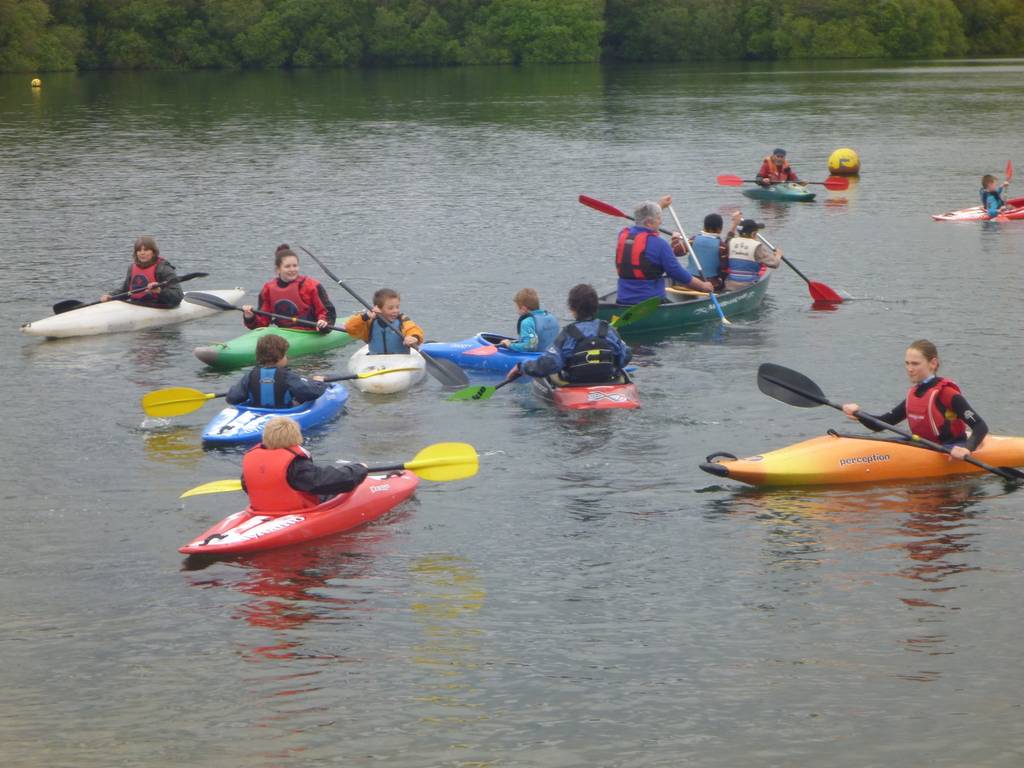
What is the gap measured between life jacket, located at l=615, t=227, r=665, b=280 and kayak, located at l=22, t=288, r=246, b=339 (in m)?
6.62

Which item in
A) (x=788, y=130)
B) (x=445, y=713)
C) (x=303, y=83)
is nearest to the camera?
(x=445, y=713)

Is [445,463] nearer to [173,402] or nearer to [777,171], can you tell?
[173,402]

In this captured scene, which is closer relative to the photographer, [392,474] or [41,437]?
[392,474]

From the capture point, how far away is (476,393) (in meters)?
17.0

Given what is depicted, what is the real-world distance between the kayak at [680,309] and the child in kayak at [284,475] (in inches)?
312

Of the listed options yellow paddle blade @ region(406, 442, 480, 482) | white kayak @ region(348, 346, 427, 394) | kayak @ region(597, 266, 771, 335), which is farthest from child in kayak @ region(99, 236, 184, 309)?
yellow paddle blade @ region(406, 442, 480, 482)

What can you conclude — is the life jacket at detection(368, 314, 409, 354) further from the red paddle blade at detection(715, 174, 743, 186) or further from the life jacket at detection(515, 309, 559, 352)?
the red paddle blade at detection(715, 174, 743, 186)

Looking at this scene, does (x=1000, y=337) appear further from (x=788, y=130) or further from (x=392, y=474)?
(x=788, y=130)

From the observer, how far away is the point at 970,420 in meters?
13.5

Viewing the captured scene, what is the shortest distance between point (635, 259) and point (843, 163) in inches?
780

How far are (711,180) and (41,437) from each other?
2453cm

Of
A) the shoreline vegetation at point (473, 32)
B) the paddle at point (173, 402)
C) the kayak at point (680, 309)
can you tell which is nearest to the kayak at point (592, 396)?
the kayak at point (680, 309)

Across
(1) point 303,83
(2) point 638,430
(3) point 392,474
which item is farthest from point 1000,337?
(1) point 303,83

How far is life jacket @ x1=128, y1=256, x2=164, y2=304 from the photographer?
21.0 metres
